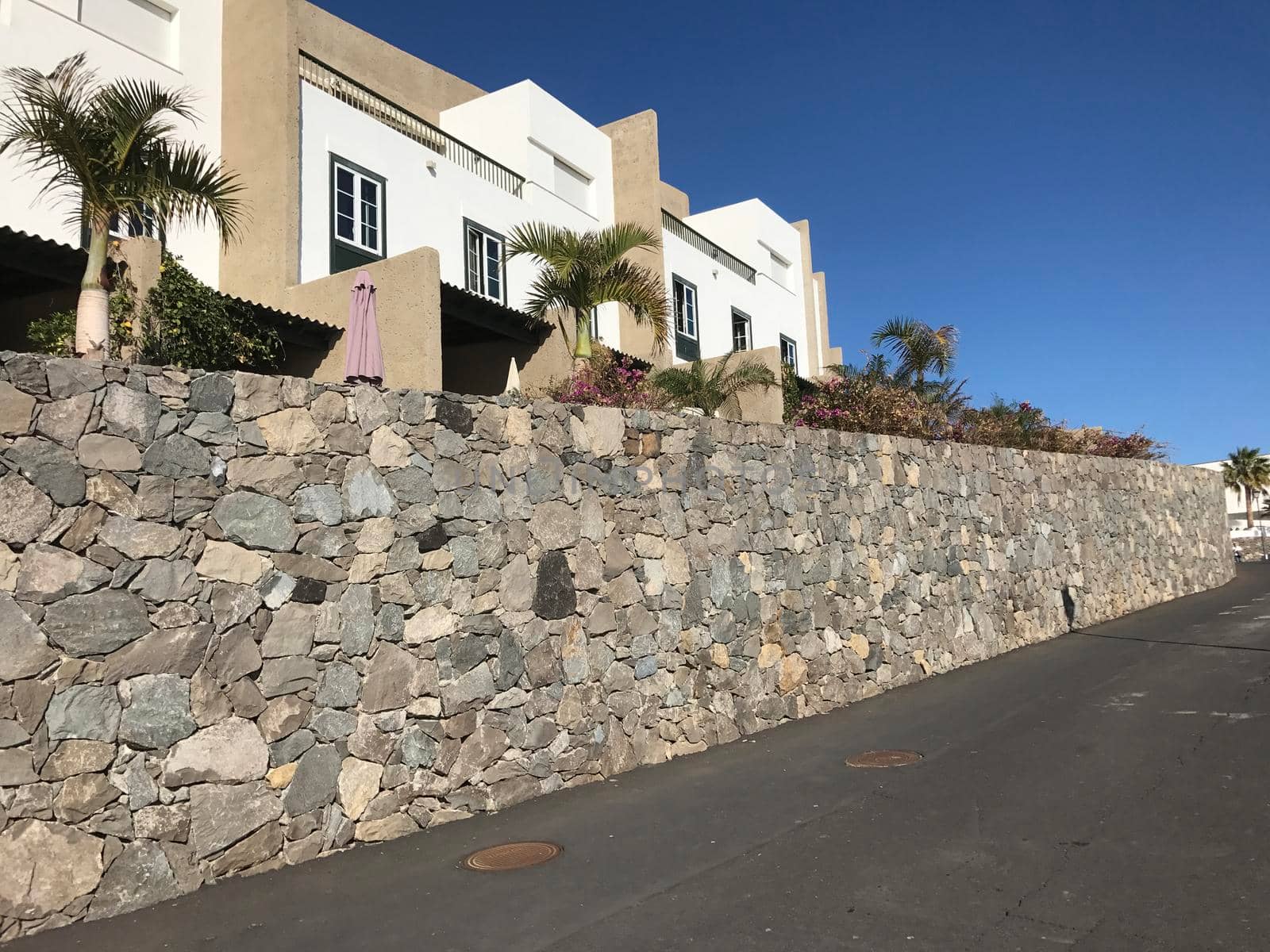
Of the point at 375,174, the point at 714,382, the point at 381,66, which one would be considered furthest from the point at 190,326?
the point at 381,66

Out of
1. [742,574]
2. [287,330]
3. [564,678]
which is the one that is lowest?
[564,678]

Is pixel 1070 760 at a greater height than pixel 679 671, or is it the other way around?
pixel 679 671

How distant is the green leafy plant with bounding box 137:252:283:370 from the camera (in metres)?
10.8

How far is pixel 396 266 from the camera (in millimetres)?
12641

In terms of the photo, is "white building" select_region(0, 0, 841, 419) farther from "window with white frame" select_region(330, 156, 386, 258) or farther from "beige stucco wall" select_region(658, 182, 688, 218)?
"beige stucco wall" select_region(658, 182, 688, 218)

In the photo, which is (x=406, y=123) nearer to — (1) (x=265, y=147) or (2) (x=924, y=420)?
(1) (x=265, y=147)

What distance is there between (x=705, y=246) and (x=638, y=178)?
406 cm

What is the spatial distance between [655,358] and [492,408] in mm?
12260

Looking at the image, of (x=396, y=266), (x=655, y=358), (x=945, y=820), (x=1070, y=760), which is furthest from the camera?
(x=655, y=358)

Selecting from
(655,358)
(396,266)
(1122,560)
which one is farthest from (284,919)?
(1122,560)

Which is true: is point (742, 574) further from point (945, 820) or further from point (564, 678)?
point (945, 820)

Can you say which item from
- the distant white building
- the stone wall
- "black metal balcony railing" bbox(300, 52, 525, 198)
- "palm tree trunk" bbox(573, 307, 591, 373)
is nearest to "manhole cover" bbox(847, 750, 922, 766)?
the stone wall

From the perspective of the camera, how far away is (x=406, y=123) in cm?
1631

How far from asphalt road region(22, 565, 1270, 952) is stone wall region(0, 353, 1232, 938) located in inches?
15.1
